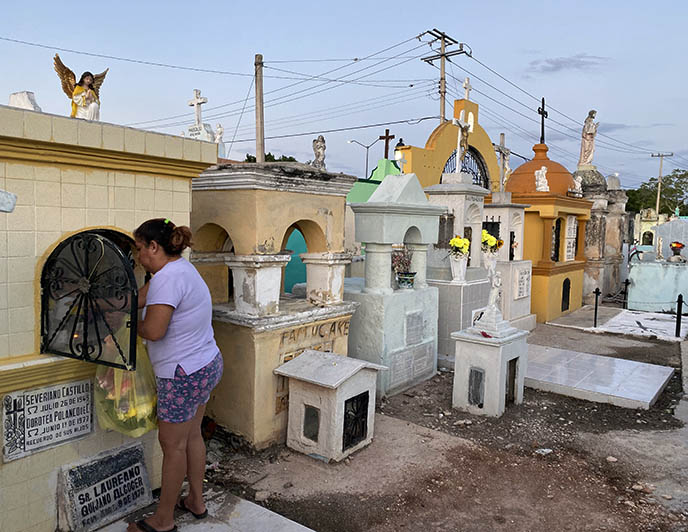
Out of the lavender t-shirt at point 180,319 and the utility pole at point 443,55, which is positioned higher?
the utility pole at point 443,55

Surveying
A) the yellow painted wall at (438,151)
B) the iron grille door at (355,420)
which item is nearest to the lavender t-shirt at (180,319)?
the iron grille door at (355,420)

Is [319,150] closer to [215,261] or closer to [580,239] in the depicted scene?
[215,261]

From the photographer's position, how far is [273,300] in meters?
5.40

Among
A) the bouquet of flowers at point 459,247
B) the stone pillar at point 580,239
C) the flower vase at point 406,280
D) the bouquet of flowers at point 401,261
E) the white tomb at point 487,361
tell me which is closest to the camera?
the white tomb at point 487,361

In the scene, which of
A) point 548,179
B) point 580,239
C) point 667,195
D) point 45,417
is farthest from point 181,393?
point 667,195

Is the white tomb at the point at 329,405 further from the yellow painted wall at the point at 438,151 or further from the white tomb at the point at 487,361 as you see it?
the yellow painted wall at the point at 438,151

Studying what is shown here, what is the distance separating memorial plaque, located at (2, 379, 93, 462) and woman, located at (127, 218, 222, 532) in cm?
76

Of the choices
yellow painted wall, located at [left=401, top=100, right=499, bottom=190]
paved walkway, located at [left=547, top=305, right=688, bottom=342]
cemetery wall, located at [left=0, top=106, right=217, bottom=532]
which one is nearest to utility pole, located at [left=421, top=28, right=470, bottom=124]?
yellow painted wall, located at [left=401, top=100, right=499, bottom=190]

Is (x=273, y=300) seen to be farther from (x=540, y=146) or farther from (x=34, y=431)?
(x=540, y=146)

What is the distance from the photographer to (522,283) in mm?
11766

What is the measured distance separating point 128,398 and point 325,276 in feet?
9.56

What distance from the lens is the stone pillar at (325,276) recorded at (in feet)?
19.9

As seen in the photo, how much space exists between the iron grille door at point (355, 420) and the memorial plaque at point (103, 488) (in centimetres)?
184

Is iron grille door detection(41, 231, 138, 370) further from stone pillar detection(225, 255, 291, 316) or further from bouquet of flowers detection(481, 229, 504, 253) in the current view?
bouquet of flowers detection(481, 229, 504, 253)
